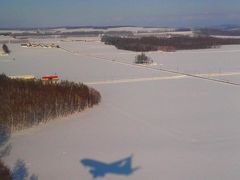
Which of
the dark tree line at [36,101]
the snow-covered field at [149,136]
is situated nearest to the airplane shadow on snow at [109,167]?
the snow-covered field at [149,136]

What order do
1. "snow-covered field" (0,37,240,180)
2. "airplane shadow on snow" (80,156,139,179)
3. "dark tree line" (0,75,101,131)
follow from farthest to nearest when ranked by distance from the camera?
"dark tree line" (0,75,101,131), "snow-covered field" (0,37,240,180), "airplane shadow on snow" (80,156,139,179)

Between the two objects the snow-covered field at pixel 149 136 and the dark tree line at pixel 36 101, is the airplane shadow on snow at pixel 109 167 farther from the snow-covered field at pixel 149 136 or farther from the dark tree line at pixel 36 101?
the dark tree line at pixel 36 101

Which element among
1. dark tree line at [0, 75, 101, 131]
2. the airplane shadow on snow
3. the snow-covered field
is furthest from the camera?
dark tree line at [0, 75, 101, 131]

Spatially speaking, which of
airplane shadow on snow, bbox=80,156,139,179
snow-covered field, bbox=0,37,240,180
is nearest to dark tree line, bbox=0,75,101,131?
snow-covered field, bbox=0,37,240,180

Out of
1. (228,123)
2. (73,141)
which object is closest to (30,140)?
(73,141)

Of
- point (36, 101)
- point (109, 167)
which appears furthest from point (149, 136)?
point (36, 101)

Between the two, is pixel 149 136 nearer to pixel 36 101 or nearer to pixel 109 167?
pixel 109 167

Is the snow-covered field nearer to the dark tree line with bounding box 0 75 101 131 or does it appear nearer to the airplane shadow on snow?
the airplane shadow on snow
